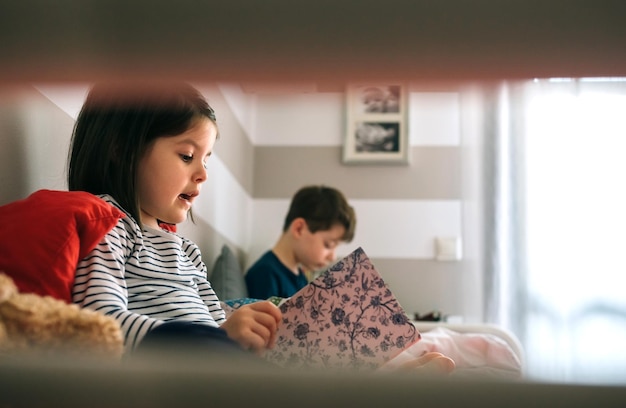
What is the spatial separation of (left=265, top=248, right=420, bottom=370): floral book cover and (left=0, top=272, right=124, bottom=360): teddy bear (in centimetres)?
38

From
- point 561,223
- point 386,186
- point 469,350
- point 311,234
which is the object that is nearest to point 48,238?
point 469,350

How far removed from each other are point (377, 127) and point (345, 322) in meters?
2.30

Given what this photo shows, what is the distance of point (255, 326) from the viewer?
759mm

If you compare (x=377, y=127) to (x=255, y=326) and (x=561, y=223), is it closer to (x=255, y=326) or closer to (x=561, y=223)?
(x=561, y=223)

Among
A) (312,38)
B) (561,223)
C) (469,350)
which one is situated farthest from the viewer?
(561,223)

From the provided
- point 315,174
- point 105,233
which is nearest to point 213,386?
point 105,233

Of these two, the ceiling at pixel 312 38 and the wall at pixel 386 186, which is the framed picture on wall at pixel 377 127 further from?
the ceiling at pixel 312 38

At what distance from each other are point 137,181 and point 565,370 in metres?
1.75

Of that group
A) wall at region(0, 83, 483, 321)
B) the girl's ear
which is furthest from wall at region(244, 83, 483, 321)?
the girl's ear

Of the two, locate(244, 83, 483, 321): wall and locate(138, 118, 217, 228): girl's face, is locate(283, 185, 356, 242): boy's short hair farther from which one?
locate(138, 118, 217, 228): girl's face

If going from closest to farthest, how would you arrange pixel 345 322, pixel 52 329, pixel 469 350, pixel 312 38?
pixel 312 38 → pixel 52 329 → pixel 345 322 → pixel 469 350

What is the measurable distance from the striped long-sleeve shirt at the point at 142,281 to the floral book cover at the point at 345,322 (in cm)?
11

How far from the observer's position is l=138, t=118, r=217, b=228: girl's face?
1.01 m

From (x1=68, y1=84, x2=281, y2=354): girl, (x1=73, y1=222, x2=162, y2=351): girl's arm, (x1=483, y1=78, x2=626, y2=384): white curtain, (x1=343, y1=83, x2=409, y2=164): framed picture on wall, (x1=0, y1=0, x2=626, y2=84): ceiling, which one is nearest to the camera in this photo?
(x1=0, y1=0, x2=626, y2=84): ceiling
